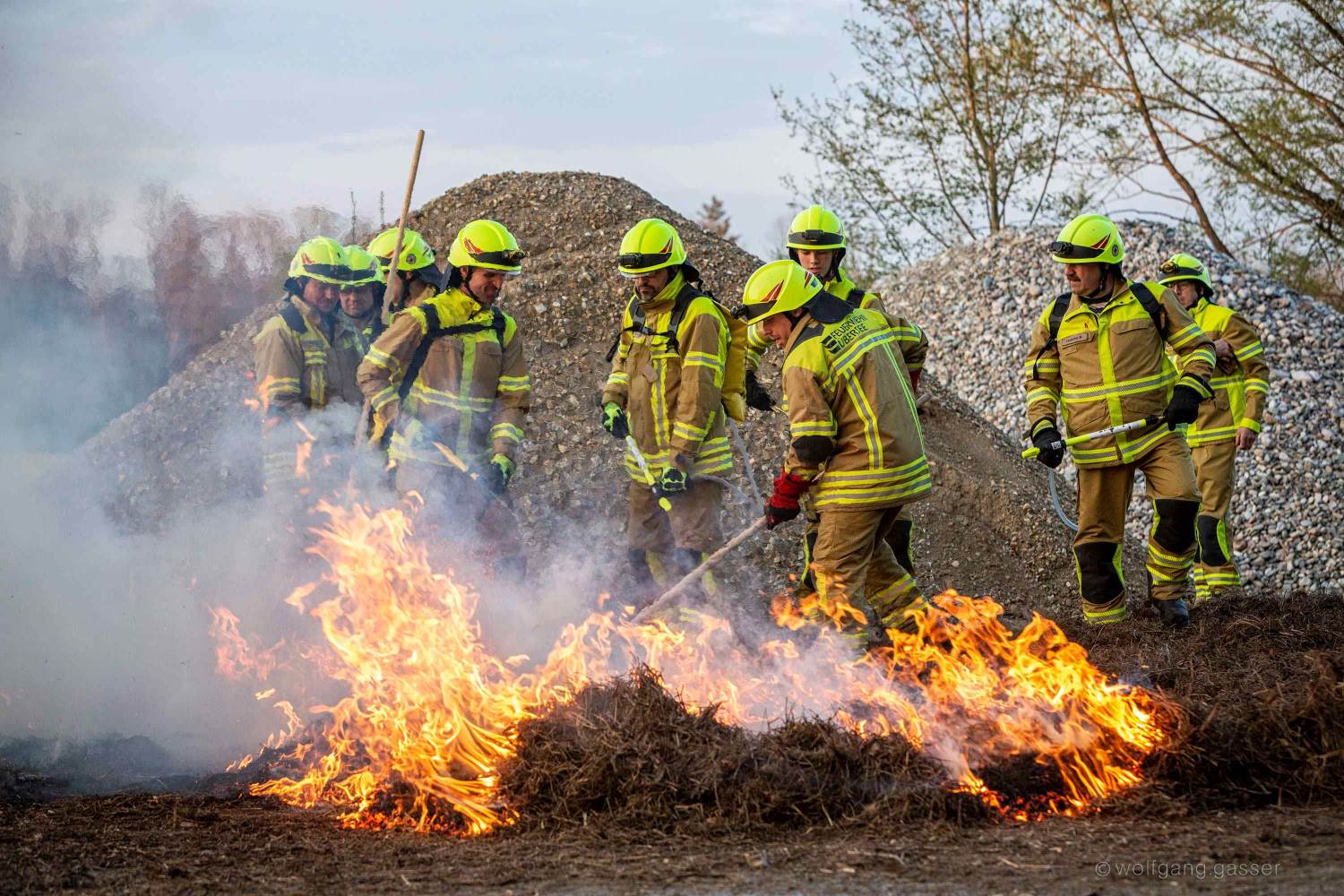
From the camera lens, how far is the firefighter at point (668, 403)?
6371 millimetres

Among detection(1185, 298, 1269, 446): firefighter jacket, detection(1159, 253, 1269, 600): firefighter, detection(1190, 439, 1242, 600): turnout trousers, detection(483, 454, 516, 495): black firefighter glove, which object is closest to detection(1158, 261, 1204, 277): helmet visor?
detection(1159, 253, 1269, 600): firefighter

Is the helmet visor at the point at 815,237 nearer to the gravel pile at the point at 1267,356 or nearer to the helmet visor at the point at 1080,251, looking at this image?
the helmet visor at the point at 1080,251

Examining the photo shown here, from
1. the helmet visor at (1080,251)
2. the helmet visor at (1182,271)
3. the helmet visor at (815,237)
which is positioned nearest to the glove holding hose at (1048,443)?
the helmet visor at (1080,251)

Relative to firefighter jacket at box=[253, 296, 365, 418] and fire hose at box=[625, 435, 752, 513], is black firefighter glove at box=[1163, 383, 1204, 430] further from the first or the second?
firefighter jacket at box=[253, 296, 365, 418]

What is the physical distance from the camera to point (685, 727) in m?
4.50

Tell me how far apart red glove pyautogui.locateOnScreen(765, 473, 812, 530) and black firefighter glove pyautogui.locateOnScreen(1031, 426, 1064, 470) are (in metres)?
1.86

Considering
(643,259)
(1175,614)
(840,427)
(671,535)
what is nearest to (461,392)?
(643,259)

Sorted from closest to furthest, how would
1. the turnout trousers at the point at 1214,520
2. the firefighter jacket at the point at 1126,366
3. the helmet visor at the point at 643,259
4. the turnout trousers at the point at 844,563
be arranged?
the turnout trousers at the point at 844,563
the helmet visor at the point at 643,259
the firefighter jacket at the point at 1126,366
the turnout trousers at the point at 1214,520

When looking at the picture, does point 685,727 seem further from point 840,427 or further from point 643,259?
point 643,259

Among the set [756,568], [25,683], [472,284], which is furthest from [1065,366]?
[25,683]

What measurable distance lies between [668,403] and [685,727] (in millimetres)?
2490

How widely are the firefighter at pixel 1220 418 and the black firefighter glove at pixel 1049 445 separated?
2.15 metres

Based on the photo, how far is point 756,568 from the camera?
886cm

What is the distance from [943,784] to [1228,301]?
438 inches
